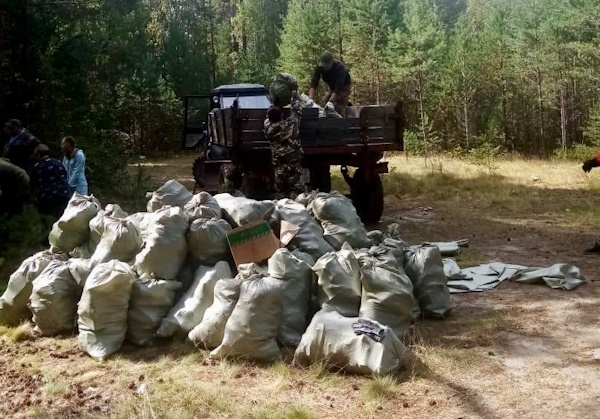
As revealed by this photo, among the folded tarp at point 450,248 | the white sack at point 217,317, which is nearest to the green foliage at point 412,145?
the folded tarp at point 450,248

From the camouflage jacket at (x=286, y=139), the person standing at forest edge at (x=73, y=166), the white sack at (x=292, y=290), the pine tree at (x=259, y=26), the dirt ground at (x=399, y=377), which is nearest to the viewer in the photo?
the dirt ground at (x=399, y=377)

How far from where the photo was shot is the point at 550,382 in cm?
372

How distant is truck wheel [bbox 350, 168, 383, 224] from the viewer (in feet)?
29.3

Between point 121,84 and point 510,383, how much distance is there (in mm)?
24138

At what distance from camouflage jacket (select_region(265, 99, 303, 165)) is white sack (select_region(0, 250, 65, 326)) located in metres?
3.15

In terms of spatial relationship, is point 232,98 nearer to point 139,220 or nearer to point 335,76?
point 335,76

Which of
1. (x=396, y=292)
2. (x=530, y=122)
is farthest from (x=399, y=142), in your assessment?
(x=530, y=122)

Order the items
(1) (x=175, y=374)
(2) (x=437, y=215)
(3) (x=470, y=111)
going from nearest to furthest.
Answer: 1. (1) (x=175, y=374)
2. (2) (x=437, y=215)
3. (3) (x=470, y=111)

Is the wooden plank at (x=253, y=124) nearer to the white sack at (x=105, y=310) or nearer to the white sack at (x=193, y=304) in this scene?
the white sack at (x=193, y=304)

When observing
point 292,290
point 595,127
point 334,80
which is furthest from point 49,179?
point 595,127

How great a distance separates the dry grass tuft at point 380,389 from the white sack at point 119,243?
7.44 ft

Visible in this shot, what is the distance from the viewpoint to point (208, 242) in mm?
4914

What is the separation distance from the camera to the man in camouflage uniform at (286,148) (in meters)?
7.46

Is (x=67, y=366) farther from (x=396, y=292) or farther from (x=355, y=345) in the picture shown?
(x=396, y=292)
